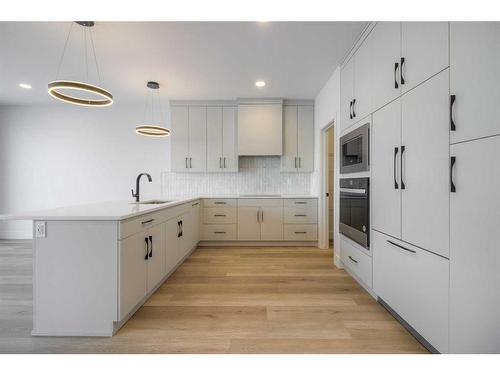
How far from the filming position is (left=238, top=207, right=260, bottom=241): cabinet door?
15.0ft

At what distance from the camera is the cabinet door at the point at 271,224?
456 cm

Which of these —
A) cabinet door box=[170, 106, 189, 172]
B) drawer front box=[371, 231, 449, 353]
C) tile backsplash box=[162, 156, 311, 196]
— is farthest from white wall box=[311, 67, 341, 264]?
cabinet door box=[170, 106, 189, 172]

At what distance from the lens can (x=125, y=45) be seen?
2.86m

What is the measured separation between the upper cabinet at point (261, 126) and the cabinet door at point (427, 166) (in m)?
2.93

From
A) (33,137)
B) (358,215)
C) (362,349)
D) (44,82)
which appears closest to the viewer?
(362,349)

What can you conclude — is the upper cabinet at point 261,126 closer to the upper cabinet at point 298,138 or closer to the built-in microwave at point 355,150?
the upper cabinet at point 298,138

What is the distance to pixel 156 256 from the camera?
257 cm

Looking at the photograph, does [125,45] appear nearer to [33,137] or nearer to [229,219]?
[229,219]

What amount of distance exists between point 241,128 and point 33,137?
4.13m

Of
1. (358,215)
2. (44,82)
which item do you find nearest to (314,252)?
(358,215)

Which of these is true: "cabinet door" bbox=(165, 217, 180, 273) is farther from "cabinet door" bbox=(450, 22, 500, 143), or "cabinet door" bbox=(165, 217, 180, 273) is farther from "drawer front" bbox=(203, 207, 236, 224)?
"cabinet door" bbox=(450, 22, 500, 143)

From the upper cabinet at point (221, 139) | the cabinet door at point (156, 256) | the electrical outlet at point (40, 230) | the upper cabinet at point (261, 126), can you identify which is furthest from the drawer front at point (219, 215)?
the electrical outlet at point (40, 230)

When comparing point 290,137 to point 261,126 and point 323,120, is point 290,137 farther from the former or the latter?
point 323,120

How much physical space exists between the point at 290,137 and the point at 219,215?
1920mm
